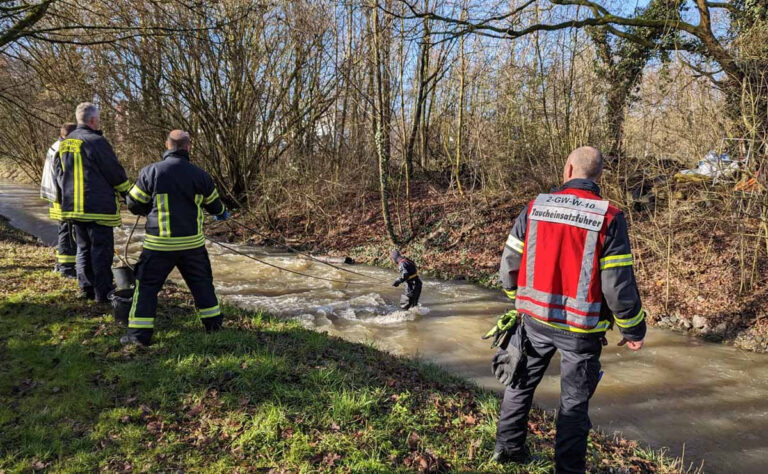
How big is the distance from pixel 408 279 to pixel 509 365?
16.0ft

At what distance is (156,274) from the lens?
446 centimetres

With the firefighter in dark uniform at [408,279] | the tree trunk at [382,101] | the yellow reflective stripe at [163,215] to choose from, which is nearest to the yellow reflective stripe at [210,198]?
the yellow reflective stripe at [163,215]

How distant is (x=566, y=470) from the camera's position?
2883 millimetres

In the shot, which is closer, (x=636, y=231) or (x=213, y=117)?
(x=636, y=231)

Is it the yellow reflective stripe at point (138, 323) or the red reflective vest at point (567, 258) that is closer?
the red reflective vest at point (567, 258)

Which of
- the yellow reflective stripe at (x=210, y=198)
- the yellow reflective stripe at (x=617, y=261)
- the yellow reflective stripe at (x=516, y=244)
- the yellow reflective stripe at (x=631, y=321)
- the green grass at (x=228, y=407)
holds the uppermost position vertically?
the yellow reflective stripe at (x=210, y=198)

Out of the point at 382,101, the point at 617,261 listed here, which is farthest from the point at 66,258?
the point at 382,101

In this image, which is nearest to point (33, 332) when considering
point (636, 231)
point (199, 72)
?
point (636, 231)

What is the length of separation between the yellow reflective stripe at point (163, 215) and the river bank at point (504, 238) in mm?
2760

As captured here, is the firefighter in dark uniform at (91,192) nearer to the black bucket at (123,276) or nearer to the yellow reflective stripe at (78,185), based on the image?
the yellow reflective stripe at (78,185)

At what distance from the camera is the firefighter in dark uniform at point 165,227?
441 centimetres

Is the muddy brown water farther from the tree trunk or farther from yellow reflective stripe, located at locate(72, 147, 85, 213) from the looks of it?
yellow reflective stripe, located at locate(72, 147, 85, 213)

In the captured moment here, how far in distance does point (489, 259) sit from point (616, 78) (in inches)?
240

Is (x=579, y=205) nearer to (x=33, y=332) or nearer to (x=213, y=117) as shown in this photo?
(x=33, y=332)
